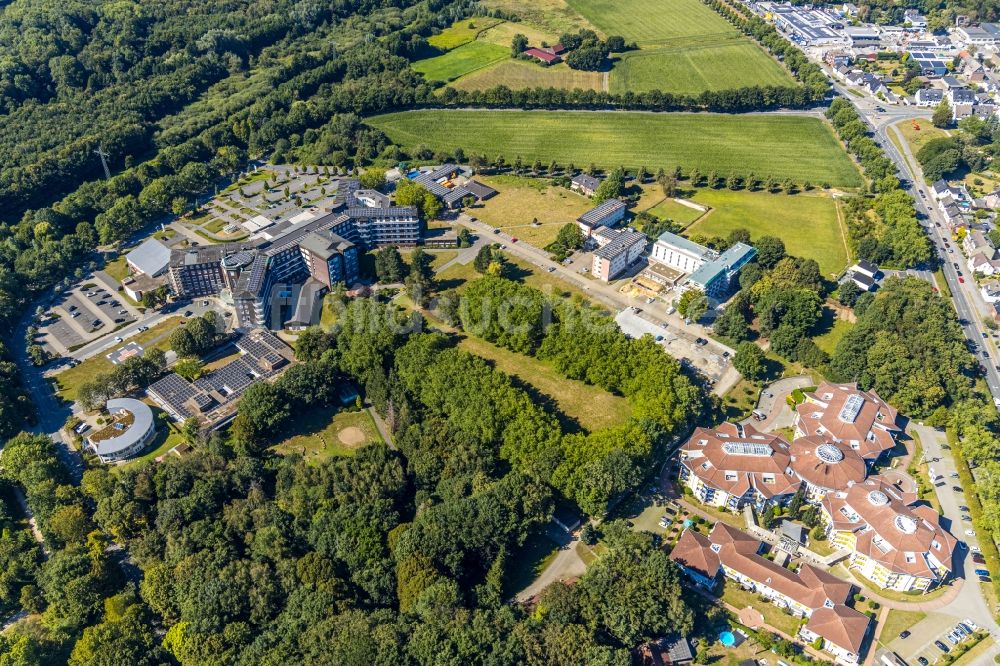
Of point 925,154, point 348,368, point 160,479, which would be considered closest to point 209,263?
point 348,368

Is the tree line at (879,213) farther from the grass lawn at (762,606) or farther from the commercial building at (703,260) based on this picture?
the grass lawn at (762,606)

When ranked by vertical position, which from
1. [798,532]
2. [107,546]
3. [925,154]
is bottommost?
[107,546]

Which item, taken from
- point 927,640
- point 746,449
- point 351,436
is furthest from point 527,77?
point 927,640

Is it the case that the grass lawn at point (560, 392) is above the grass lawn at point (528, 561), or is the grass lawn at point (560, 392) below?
above

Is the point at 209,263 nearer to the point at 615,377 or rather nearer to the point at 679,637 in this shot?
the point at 615,377

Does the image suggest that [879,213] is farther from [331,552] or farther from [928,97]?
[331,552]

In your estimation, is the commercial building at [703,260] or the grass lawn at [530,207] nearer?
the commercial building at [703,260]

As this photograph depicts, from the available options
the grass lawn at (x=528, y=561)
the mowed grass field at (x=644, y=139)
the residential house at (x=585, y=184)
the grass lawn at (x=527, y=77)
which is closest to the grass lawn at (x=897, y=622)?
the grass lawn at (x=528, y=561)
